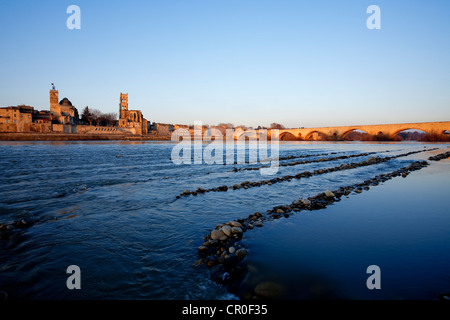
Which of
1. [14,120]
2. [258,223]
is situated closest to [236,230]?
[258,223]

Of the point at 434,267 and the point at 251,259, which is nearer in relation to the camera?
the point at 434,267

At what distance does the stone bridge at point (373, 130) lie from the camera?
68.5 m

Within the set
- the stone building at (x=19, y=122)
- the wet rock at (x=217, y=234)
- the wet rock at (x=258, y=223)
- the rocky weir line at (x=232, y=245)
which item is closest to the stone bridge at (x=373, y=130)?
the rocky weir line at (x=232, y=245)

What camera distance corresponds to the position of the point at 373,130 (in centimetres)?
8506

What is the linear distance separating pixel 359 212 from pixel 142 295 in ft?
20.0

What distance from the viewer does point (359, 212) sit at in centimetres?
670

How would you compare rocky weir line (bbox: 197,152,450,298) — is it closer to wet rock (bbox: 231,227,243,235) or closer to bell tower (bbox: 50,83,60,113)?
wet rock (bbox: 231,227,243,235)

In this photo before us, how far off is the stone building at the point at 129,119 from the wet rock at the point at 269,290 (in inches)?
4444

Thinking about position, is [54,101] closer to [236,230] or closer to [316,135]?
[316,135]

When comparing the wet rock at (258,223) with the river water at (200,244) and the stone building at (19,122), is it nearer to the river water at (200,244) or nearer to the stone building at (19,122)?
the river water at (200,244)

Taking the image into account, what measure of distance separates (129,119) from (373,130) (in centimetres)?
10355
